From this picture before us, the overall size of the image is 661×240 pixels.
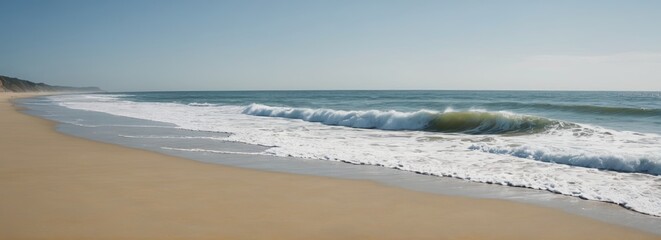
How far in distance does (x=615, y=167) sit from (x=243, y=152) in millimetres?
6914

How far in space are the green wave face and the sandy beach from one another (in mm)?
10646

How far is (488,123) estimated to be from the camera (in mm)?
17266

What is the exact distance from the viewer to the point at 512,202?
5.63 m

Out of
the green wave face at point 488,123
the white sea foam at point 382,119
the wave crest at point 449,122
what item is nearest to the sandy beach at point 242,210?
the green wave face at point 488,123

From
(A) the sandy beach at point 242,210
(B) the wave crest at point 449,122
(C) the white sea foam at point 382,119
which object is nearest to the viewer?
(A) the sandy beach at point 242,210

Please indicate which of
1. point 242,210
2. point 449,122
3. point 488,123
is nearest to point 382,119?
point 449,122

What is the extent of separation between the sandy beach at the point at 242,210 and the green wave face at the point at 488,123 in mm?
10646

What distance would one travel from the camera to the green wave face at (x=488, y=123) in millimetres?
15617

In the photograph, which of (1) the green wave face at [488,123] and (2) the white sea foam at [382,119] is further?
(2) the white sea foam at [382,119]

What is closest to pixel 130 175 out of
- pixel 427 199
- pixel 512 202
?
pixel 427 199

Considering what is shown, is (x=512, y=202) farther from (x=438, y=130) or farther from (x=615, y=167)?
(x=438, y=130)

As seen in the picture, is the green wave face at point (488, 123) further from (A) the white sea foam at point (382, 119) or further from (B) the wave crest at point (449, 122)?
(A) the white sea foam at point (382, 119)

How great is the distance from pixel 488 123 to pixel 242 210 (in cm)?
1398

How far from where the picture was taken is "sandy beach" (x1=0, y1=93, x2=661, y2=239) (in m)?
4.34
